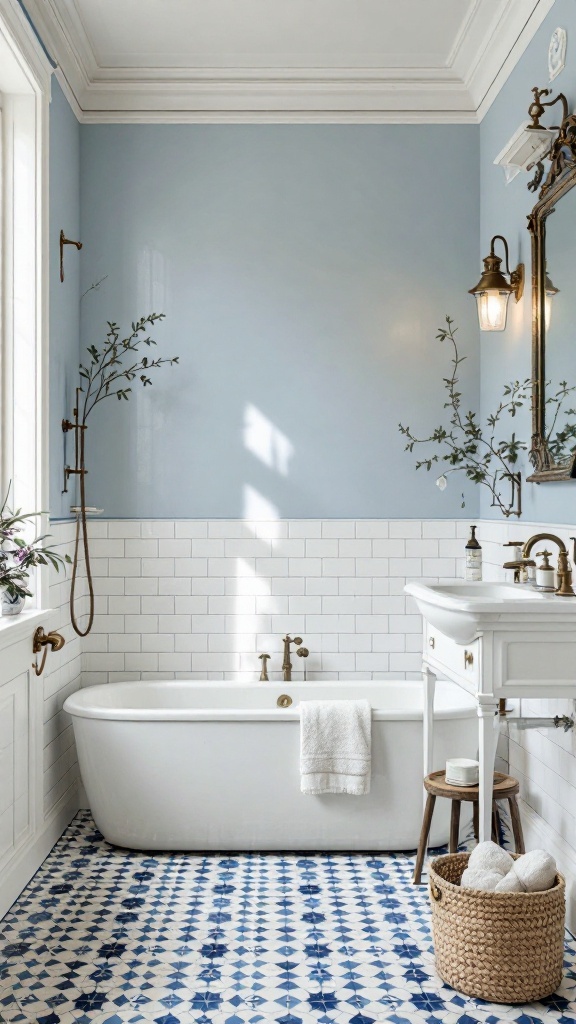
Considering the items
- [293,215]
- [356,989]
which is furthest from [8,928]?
[293,215]

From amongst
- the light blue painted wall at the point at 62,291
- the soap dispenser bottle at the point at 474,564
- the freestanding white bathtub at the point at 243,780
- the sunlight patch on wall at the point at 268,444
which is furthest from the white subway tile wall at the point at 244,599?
the freestanding white bathtub at the point at 243,780

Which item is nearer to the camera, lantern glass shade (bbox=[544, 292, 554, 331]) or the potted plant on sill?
the potted plant on sill

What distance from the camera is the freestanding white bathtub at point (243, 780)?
3533mm

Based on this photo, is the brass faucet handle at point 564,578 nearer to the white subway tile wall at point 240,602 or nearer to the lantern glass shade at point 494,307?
the lantern glass shade at point 494,307

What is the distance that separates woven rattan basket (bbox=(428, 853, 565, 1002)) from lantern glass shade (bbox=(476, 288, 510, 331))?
2.23 m

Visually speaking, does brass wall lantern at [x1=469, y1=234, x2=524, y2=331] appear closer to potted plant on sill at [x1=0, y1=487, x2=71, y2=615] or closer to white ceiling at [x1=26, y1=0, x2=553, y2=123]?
white ceiling at [x1=26, y1=0, x2=553, y2=123]

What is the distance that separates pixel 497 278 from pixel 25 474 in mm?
2107

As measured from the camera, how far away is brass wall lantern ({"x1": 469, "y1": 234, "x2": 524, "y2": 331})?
3.72 metres

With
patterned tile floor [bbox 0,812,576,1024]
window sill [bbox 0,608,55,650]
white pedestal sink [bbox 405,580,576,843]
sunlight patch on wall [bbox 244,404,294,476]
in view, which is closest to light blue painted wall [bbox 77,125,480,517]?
sunlight patch on wall [bbox 244,404,294,476]

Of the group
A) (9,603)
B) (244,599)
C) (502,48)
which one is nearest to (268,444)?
(244,599)

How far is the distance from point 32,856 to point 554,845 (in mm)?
1936

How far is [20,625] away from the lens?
3031 mm

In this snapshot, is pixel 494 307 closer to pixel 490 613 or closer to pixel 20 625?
pixel 490 613

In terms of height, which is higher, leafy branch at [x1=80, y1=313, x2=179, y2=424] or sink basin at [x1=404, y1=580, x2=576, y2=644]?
leafy branch at [x1=80, y1=313, x2=179, y2=424]
